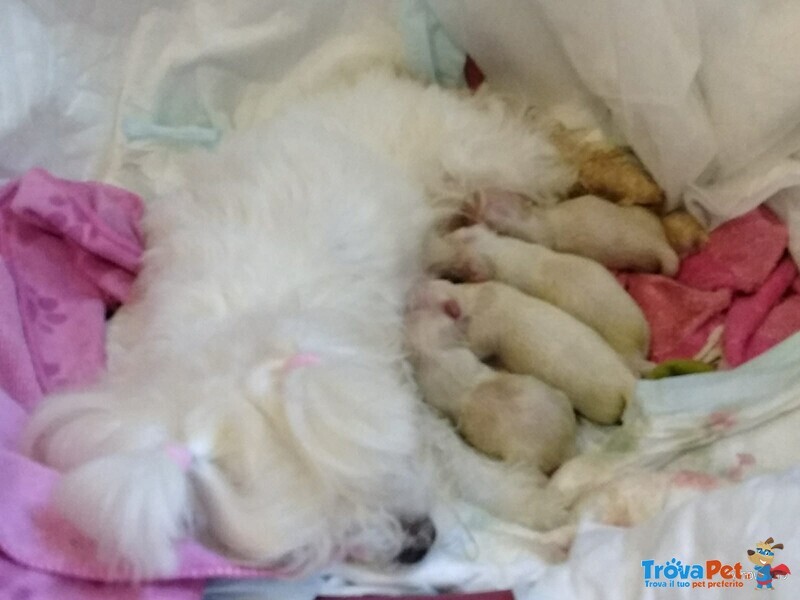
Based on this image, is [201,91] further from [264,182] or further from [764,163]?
[764,163]

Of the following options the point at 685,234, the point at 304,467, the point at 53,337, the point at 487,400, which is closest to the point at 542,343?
the point at 487,400

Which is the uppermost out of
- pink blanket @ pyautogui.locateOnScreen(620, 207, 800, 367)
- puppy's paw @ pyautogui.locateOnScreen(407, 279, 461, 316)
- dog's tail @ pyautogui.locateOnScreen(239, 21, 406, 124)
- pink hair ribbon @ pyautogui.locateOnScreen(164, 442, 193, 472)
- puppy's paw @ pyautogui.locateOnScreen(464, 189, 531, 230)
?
dog's tail @ pyautogui.locateOnScreen(239, 21, 406, 124)

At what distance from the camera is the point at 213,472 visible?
3.43 ft

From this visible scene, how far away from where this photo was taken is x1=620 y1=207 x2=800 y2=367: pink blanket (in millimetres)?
1440

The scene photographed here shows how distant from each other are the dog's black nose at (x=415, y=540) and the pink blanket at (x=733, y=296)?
491 mm

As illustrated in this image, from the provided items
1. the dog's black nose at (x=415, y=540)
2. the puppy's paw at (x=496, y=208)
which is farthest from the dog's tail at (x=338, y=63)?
the dog's black nose at (x=415, y=540)

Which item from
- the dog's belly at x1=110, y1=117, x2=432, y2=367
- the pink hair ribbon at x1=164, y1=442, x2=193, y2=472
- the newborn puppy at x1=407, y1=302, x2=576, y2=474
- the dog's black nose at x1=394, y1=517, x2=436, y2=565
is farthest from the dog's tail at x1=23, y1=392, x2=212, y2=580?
the newborn puppy at x1=407, y1=302, x2=576, y2=474

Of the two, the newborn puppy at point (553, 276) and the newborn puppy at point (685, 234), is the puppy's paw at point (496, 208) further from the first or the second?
the newborn puppy at point (685, 234)

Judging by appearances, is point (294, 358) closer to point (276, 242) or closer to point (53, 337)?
point (276, 242)

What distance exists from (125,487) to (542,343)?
64 centimetres

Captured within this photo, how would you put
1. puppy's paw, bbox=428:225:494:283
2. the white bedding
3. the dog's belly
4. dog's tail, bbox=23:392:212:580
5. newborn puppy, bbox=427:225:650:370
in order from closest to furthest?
dog's tail, bbox=23:392:212:580 < the white bedding < the dog's belly < newborn puppy, bbox=427:225:650:370 < puppy's paw, bbox=428:225:494:283

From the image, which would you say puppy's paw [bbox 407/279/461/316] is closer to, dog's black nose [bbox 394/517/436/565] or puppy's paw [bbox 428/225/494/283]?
puppy's paw [bbox 428/225/494/283]

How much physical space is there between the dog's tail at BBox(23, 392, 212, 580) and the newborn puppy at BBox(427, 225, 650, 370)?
2.06ft

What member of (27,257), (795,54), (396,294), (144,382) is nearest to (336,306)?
(396,294)
